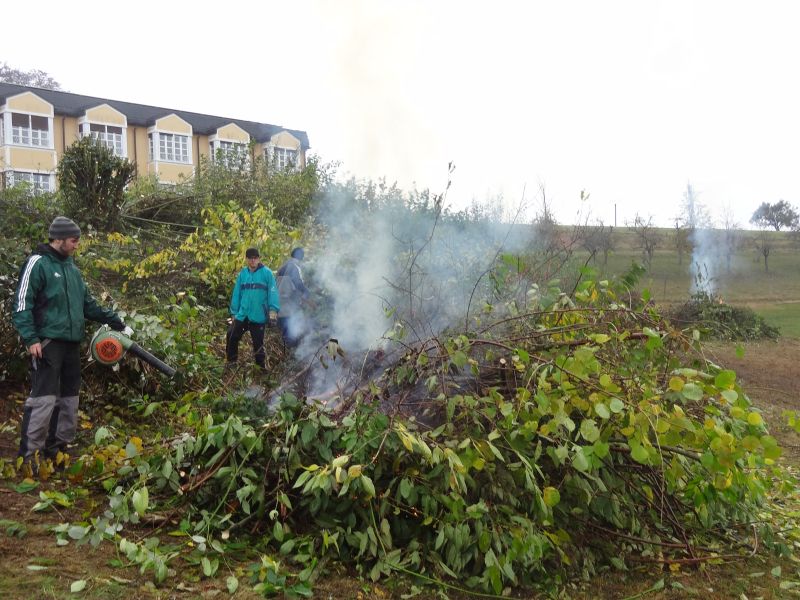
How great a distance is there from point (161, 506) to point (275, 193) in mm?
9811

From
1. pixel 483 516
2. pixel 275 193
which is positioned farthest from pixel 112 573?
pixel 275 193

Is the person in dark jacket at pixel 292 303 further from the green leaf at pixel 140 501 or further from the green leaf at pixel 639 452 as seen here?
→ the green leaf at pixel 639 452

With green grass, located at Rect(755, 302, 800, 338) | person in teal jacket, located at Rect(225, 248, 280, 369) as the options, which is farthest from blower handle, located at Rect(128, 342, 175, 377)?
green grass, located at Rect(755, 302, 800, 338)

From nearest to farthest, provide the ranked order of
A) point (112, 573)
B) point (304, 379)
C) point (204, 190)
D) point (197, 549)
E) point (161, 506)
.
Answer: point (112, 573), point (197, 549), point (161, 506), point (304, 379), point (204, 190)

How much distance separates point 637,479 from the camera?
410 cm

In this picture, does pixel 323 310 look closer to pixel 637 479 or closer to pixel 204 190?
pixel 637 479

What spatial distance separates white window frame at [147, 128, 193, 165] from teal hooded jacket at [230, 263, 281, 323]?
2791 centimetres

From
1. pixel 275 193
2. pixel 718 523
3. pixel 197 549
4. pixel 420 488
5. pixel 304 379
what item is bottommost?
pixel 718 523

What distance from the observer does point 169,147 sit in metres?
32.7

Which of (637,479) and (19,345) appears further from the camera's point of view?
(19,345)

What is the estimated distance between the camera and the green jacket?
411 centimetres

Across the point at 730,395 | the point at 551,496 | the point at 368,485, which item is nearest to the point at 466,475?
the point at 551,496

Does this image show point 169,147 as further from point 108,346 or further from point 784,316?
point 108,346

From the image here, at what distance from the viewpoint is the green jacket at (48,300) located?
13.5ft
